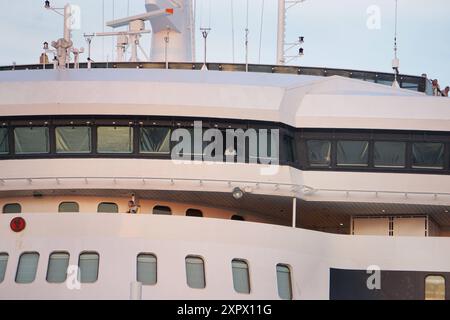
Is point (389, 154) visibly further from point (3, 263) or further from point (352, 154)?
point (3, 263)

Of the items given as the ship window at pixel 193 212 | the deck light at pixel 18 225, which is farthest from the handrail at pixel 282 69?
the deck light at pixel 18 225

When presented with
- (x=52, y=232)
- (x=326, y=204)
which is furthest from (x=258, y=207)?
(x=52, y=232)

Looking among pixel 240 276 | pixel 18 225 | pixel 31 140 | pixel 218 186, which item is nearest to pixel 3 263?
pixel 18 225

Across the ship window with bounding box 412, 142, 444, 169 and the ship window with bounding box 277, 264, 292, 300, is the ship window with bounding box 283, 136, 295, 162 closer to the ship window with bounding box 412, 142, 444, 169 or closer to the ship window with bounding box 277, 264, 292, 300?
the ship window with bounding box 412, 142, 444, 169

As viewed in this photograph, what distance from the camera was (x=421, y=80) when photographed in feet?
192

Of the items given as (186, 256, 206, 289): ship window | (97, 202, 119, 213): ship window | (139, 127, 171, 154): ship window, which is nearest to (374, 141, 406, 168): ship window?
(139, 127, 171, 154): ship window

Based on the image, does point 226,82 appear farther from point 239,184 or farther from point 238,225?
point 238,225

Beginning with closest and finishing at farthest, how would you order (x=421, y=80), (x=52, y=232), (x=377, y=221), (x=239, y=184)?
1. (x=52, y=232)
2. (x=239, y=184)
3. (x=377, y=221)
4. (x=421, y=80)

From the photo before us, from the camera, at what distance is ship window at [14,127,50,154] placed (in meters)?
47.7

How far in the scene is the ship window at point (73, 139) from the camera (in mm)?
47562

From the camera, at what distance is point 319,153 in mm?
49375

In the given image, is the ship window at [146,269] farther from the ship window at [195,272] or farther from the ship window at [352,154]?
the ship window at [352,154]

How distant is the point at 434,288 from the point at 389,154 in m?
4.82

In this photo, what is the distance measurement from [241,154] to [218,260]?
204 inches
